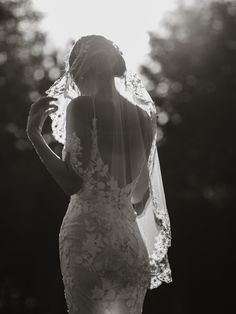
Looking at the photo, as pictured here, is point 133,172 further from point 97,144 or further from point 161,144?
point 161,144

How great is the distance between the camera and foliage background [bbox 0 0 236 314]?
66.4ft

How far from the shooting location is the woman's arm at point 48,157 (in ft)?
12.3

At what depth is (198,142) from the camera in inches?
895

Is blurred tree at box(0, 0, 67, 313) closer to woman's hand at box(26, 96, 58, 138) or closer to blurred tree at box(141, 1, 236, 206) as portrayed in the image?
blurred tree at box(141, 1, 236, 206)

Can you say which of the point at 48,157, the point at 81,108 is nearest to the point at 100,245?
the point at 48,157

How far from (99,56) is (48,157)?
2.04 feet

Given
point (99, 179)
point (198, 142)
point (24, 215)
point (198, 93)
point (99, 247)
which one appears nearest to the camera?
point (99, 247)

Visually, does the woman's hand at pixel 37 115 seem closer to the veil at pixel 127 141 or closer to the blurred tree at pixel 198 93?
the veil at pixel 127 141

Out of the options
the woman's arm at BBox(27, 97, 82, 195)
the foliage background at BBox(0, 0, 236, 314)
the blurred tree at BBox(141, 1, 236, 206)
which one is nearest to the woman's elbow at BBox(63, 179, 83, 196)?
the woman's arm at BBox(27, 97, 82, 195)

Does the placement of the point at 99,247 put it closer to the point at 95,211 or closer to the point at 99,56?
the point at 95,211

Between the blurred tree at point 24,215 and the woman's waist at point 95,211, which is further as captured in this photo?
the blurred tree at point 24,215

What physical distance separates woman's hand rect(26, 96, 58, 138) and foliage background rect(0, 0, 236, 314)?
645 inches

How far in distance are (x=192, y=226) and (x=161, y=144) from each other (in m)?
2.96

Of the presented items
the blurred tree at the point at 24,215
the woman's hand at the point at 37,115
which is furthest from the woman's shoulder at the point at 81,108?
the blurred tree at the point at 24,215
